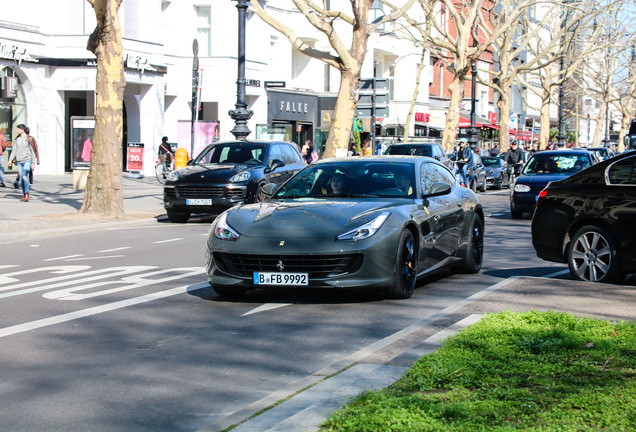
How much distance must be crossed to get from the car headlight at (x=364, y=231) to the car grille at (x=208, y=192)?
1020 cm

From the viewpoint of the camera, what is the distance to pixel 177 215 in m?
19.6

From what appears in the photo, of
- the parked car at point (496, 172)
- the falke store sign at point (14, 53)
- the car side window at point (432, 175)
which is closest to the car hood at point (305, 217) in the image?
the car side window at point (432, 175)

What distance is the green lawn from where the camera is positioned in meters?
4.36

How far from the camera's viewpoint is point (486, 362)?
5.62 metres

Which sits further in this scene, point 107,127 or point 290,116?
point 290,116

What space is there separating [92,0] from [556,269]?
37.4ft

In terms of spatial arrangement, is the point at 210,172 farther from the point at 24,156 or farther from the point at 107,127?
the point at 24,156

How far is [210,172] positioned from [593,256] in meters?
10.5

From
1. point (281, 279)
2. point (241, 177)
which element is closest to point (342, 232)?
point (281, 279)

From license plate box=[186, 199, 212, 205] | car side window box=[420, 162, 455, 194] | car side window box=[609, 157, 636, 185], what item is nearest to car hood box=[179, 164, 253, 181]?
license plate box=[186, 199, 212, 205]

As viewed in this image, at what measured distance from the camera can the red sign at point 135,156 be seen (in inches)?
1312

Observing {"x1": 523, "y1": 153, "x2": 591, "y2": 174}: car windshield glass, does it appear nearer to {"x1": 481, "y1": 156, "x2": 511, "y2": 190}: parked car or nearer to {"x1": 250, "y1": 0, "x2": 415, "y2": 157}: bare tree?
{"x1": 250, "y1": 0, "x2": 415, "y2": 157}: bare tree

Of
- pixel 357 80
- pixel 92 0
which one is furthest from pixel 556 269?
pixel 357 80

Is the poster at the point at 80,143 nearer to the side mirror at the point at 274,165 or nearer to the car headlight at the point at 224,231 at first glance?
the side mirror at the point at 274,165
